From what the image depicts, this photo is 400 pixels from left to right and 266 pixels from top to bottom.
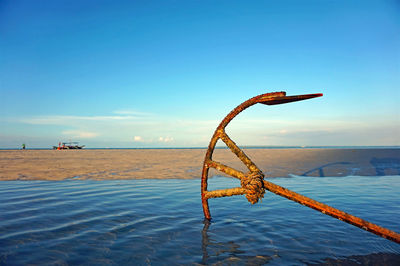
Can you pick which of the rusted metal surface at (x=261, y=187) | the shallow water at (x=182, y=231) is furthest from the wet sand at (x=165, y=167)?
the rusted metal surface at (x=261, y=187)

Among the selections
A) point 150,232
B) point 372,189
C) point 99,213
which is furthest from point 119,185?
point 372,189

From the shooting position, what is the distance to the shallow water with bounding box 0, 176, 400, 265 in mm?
3189

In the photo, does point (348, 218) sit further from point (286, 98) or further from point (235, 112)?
point (235, 112)

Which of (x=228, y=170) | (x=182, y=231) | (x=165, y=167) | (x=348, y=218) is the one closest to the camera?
(x=348, y=218)

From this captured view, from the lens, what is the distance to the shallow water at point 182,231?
319 cm

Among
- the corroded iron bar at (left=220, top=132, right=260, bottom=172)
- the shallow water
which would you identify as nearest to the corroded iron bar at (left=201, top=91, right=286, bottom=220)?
the corroded iron bar at (left=220, top=132, right=260, bottom=172)

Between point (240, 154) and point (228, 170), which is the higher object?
point (240, 154)

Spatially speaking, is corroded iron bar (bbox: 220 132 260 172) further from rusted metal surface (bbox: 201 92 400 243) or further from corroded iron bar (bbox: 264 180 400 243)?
corroded iron bar (bbox: 264 180 400 243)

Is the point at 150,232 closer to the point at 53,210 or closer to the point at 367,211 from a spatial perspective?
the point at 53,210


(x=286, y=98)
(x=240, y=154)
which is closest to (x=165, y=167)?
(x=240, y=154)

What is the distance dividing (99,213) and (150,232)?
1.82 m

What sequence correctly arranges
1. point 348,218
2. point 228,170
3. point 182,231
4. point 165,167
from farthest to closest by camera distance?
point 165,167 < point 228,170 < point 182,231 < point 348,218

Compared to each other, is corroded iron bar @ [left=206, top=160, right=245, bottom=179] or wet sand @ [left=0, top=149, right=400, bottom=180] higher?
corroded iron bar @ [left=206, top=160, right=245, bottom=179]

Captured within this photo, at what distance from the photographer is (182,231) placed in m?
4.16
